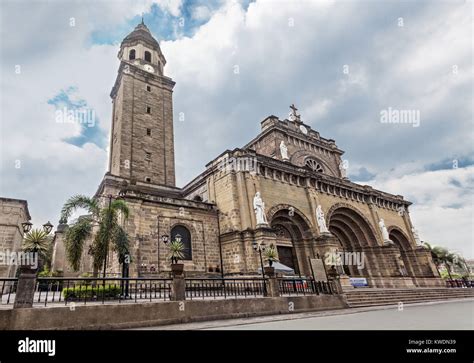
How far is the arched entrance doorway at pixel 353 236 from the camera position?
30.6 m

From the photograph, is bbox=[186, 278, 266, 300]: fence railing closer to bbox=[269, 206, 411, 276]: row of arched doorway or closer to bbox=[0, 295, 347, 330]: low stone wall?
bbox=[0, 295, 347, 330]: low stone wall

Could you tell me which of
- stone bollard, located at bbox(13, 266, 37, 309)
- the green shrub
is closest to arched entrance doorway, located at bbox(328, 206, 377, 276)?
the green shrub

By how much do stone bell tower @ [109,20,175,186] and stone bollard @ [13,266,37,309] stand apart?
65.7 ft

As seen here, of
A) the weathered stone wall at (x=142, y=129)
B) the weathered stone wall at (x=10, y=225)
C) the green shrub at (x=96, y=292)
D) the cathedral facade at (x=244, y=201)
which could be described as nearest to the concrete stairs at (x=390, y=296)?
the cathedral facade at (x=244, y=201)

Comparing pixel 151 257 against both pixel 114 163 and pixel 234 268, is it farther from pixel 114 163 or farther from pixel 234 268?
pixel 114 163

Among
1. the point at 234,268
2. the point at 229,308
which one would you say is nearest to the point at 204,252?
the point at 234,268

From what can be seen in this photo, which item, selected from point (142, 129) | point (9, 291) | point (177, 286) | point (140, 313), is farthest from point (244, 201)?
point (142, 129)

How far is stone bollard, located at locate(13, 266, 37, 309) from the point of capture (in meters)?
8.29

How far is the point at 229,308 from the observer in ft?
37.6

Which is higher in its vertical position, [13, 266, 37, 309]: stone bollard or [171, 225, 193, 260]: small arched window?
[171, 225, 193, 260]: small arched window

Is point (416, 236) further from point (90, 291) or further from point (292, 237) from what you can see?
point (90, 291)
